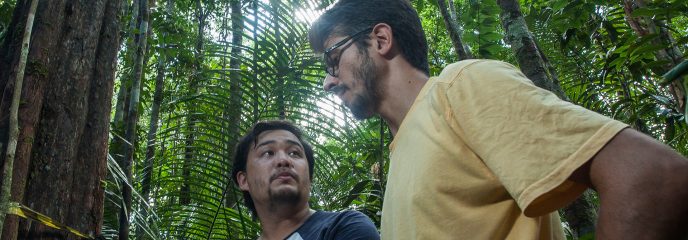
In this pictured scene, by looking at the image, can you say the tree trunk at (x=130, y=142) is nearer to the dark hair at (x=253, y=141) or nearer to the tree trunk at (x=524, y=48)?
the dark hair at (x=253, y=141)

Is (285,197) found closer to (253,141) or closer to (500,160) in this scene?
(253,141)

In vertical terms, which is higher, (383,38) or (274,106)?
(274,106)

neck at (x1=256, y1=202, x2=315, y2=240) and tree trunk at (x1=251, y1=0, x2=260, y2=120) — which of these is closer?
neck at (x1=256, y1=202, x2=315, y2=240)

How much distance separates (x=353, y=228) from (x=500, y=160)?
1.59 meters

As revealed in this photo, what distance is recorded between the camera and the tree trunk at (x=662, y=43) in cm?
339

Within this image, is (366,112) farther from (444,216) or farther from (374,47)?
(444,216)

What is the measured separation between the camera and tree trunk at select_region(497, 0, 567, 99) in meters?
2.71

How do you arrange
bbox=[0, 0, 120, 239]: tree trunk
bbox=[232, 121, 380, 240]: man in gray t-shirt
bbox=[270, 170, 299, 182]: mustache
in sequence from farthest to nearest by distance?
bbox=[270, 170, 299, 182]: mustache < bbox=[232, 121, 380, 240]: man in gray t-shirt < bbox=[0, 0, 120, 239]: tree trunk

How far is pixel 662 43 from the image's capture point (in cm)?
336

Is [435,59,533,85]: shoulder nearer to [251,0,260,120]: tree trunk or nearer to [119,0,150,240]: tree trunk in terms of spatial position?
[119,0,150,240]: tree trunk

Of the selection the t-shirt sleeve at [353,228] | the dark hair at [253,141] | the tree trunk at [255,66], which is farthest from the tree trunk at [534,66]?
the tree trunk at [255,66]

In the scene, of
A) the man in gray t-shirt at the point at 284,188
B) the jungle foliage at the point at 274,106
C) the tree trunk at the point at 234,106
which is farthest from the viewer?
the tree trunk at the point at 234,106

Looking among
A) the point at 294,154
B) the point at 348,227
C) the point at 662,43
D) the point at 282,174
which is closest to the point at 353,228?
the point at 348,227

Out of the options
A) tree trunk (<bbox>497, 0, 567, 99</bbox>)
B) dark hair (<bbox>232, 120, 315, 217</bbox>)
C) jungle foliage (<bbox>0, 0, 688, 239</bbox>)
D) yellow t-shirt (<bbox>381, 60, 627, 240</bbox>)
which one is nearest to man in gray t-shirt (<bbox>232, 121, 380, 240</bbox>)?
dark hair (<bbox>232, 120, 315, 217</bbox>)
